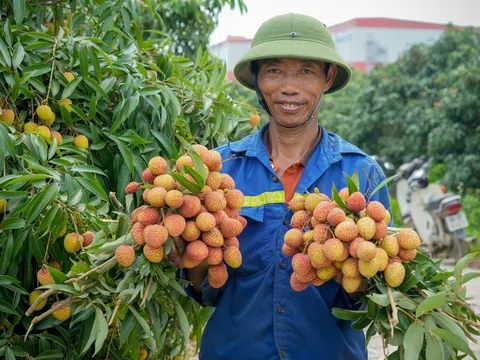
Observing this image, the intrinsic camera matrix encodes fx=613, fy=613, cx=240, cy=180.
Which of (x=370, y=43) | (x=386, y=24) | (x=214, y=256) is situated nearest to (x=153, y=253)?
(x=214, y=256)

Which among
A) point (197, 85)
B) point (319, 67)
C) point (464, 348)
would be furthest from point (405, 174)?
point (464, 348)

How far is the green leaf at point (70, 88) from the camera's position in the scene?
2221 mm

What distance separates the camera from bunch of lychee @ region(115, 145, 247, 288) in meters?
1.56

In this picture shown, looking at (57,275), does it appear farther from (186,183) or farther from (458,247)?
(458,247)

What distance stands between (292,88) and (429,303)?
0.86m

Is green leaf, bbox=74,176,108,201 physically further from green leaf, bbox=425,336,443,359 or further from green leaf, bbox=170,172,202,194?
green leaf, bbox=425,336,443,359

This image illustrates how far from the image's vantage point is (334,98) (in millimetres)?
17891

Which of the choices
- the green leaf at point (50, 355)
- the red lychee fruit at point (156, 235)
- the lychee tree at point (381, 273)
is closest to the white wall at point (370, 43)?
the green leaf at point (50, 355)

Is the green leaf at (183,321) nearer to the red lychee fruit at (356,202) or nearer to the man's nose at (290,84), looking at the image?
the red lychee fruit at (356,202)

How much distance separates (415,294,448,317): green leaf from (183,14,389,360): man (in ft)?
1.42

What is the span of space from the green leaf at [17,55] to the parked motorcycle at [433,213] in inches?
265

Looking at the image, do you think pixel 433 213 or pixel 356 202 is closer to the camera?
pixel 356 202

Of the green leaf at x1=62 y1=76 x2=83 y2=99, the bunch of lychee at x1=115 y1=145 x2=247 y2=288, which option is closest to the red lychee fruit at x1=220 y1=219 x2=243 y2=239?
the bunch of lychee at x1=115 y1=145 x2=247 y2=288

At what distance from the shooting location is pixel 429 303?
1.44 metres
